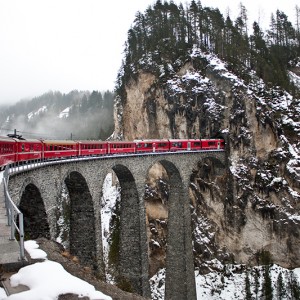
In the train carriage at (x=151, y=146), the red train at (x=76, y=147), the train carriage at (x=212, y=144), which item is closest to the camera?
the red train at (x=76, y=147)

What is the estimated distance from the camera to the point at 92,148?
80.0ft

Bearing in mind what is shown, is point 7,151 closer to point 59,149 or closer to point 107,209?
point 59,149

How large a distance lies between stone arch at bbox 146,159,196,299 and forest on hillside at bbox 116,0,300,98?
1827cm

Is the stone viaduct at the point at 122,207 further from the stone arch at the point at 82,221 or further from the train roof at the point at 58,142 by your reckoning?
the train roof at the point at 58,142

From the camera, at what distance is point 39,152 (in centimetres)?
1820

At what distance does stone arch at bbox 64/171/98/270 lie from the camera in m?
20.8

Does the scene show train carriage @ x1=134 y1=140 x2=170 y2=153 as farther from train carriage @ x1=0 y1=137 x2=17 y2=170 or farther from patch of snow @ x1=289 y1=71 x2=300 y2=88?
patch of snow @ x1=289 y1=71 x2=300 y2=88

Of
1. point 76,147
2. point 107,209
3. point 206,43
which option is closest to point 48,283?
point 76,147

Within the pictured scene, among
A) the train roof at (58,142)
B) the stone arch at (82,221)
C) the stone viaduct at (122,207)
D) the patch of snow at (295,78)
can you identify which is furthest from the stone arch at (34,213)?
the patch of snow at (295,78)

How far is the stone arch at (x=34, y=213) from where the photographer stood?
614 inches

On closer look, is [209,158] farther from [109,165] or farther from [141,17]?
[141,17]

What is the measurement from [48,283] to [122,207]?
2341 cm

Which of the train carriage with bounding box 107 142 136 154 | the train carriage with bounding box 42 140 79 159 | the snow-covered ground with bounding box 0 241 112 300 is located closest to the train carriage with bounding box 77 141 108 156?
the train carriage with bounding box 42 140 79 159

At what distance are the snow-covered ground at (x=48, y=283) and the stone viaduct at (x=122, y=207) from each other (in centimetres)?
850
